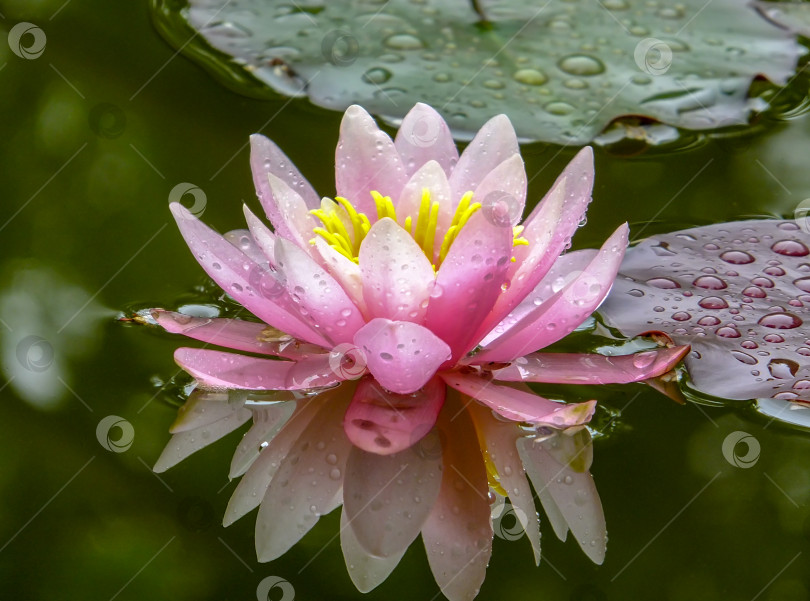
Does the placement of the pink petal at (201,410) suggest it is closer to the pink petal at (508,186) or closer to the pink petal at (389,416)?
the pink petal at (389,416)

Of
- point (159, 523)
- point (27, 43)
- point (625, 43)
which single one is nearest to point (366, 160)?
point (159, 523)

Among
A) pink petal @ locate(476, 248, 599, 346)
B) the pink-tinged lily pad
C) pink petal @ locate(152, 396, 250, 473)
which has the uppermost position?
pink petal @ locate(152, 396, 250, 473)

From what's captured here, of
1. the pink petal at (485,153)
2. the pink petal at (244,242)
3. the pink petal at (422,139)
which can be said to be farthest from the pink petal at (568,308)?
the pink petal at (244,242)

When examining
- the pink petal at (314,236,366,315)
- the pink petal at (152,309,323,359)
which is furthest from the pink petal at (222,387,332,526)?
the pink petal at (314,236,366,315)

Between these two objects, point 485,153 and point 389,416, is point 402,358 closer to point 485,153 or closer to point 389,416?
point 389,416

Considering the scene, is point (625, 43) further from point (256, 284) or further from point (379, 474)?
point (379, 474)

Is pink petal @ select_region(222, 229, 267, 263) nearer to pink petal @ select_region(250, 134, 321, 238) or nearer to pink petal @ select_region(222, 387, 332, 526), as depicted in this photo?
pink petal @ select_region(250, 134, 321, 238)
